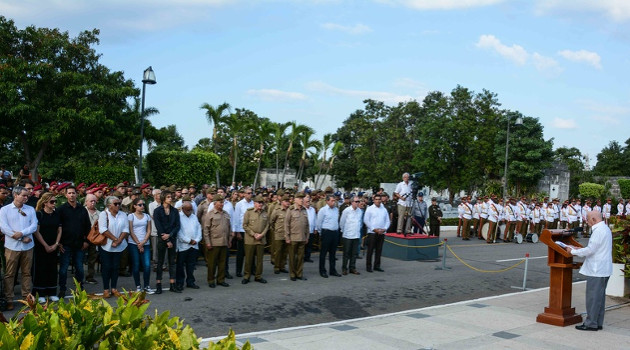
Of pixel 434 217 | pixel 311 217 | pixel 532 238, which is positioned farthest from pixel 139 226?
pixel 532 238

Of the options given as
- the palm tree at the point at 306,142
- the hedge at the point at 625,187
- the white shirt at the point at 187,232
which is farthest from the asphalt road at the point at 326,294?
the hedge at the point at 625,187

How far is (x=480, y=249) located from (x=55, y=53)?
21.4 meters

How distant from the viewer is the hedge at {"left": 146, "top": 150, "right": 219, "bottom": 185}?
2614 centimetres

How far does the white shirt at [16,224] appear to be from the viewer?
8695mm

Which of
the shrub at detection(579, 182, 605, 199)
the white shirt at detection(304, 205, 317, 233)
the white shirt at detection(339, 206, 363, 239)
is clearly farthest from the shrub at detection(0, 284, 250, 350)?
the shrub at detection(579, 182, 605, 199)

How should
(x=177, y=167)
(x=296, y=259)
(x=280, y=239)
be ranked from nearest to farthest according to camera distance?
(x=296, y=259) → (x=280, y=239) → (x=177, y=167)

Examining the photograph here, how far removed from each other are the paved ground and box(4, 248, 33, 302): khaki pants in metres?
1.67

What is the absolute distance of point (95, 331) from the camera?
11.0 ft

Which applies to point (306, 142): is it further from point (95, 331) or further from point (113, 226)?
point (95, 331)

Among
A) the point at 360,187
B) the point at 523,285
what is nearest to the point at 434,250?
the point at 523,285

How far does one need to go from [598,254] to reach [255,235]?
21.2ft

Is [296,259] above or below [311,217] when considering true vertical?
below

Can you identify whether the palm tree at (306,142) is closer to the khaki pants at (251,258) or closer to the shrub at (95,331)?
the khaki pants at (251,258)

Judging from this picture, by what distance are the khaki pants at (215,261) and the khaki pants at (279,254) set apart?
Answer: 2.08 m
